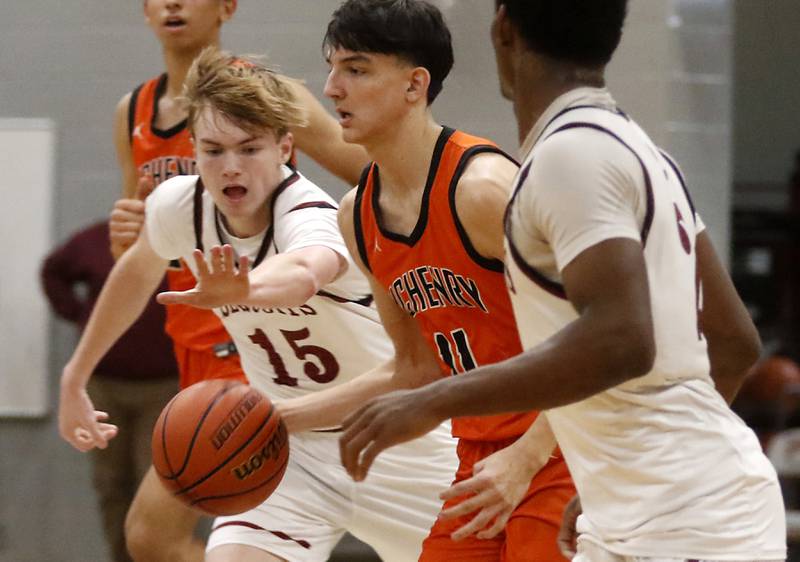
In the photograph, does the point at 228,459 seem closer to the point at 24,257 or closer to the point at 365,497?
the point at 365,497

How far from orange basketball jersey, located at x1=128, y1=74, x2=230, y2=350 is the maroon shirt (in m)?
1.00

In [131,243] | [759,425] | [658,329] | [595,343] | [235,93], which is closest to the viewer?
[595,343]

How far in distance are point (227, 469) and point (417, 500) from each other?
2.87 ft

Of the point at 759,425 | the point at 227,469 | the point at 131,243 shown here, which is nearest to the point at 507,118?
the point at 759,425

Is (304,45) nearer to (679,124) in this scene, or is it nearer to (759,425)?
(679,124)

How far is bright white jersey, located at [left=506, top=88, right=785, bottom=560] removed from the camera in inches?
83.3

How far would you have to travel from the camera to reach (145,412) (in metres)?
5.72

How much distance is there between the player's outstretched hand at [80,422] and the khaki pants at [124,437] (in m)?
1.77

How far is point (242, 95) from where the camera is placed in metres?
3.62

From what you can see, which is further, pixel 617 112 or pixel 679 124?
pixel 679 124

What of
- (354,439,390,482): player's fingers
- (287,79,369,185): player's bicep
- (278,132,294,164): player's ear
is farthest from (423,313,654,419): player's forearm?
(287,79,369,185): player's bicep

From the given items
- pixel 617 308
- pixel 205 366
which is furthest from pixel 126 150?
pixel 617 308

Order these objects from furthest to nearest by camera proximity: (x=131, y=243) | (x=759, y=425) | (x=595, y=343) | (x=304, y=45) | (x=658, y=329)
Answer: (x=304, y=45)
(x=759, y=425)
(x=131, y=243)
(x=658, y=329)
(x=595, y=343)

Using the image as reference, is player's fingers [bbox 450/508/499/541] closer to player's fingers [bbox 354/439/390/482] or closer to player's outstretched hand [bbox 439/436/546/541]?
player's outstretched hand [bbox 439/436/546/541]
